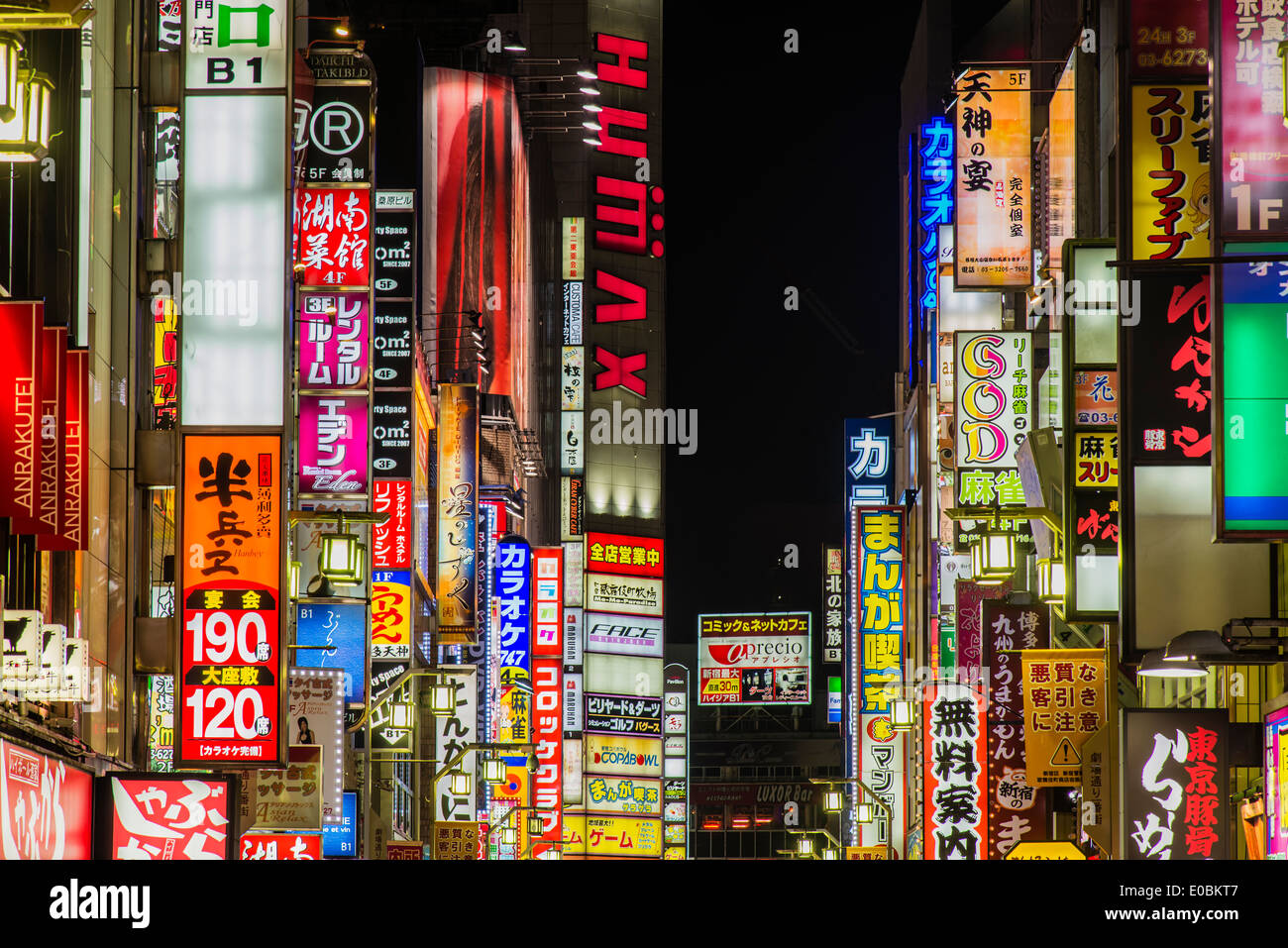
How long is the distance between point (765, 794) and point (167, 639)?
89142 mm

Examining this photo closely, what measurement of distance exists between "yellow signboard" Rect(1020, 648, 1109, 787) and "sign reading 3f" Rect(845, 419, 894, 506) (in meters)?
60.6

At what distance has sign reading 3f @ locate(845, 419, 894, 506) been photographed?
276 feet

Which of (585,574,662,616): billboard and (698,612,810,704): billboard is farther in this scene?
(698,612,810,704): billboard

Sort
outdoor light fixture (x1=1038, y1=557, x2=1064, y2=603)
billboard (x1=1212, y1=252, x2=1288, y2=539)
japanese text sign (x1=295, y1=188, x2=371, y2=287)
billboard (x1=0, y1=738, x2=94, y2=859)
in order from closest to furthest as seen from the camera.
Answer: billboard (x1=0, y1=738, x2=94, y2=859), billboard (x1=1212, y1=252, x2=1288, y2=539), outdoor light fixture (x1=1038, y1=557, x2=1064, y2=603), japanese text sign (x1=295, y1=188, x2=371, y2=287)

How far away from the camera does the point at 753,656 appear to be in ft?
311

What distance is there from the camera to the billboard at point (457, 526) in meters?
38.5

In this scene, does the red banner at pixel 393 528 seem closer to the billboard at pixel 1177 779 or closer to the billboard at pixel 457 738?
the billboard at pixel 457 738

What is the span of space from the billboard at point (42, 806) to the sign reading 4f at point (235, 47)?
26.3 ft

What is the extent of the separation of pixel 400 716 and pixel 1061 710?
46.4ft

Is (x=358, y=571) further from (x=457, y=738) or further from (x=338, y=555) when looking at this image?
(x=457, y=738)

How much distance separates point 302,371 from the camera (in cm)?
2703

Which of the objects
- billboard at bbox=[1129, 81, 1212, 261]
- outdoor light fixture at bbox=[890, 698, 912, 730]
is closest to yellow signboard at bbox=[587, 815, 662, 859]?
outdoor light fixture at bbox=[890, 698, 912, 730]

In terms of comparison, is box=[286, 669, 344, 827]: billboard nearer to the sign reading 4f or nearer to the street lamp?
the sign reading 4f

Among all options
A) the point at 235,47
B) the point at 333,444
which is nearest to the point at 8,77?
the point at 235,47
